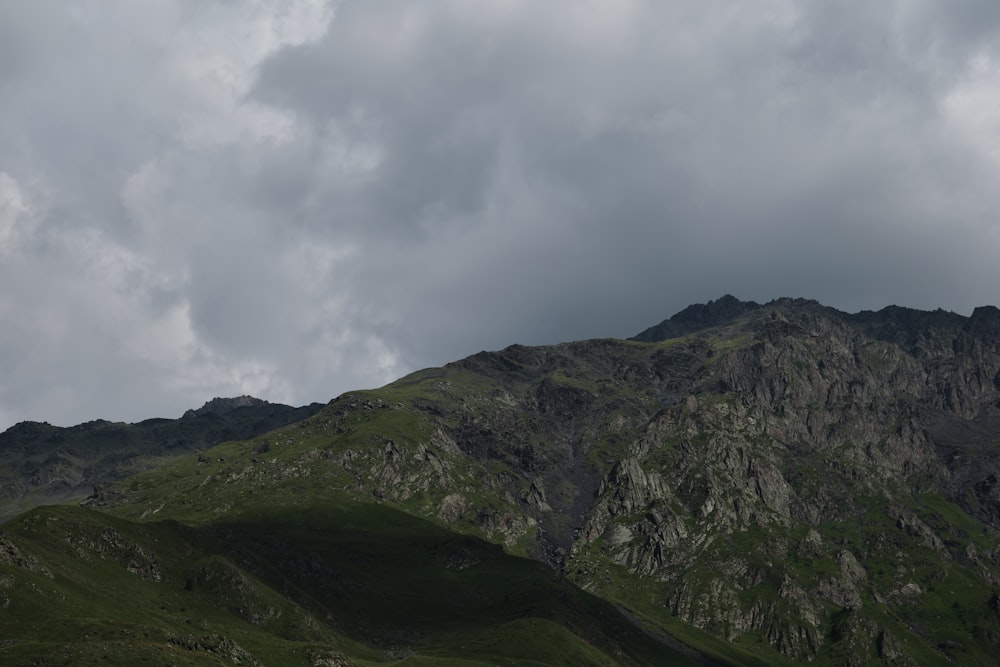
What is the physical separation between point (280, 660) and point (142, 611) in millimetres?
37436

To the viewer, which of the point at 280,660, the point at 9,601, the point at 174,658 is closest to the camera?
the point at 174,658

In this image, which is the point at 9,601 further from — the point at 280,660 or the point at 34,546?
the point at 280,660

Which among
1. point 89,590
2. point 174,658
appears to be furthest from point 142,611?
point 174,658

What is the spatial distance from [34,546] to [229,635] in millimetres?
52684

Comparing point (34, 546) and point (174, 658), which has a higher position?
point (34, 546)

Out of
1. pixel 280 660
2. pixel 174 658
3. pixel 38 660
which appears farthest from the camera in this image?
pixel 280 660

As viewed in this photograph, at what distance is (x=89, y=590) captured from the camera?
18875 centimetres

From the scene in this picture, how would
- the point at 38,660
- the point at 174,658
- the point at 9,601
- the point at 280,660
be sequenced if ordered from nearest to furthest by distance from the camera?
1. the point at 38,660
2. the point at 174,658
3. the point at 9,601
4. the point at 280,660

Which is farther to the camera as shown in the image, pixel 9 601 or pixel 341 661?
pixel 341 661

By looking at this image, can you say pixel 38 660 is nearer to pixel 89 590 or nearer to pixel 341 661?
pixel 89 590

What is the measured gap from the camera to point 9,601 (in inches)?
6299

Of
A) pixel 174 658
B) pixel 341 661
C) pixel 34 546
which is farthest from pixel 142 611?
pixel 174 658

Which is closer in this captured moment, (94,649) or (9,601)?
(94,649)

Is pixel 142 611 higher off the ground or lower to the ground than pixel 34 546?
lower
